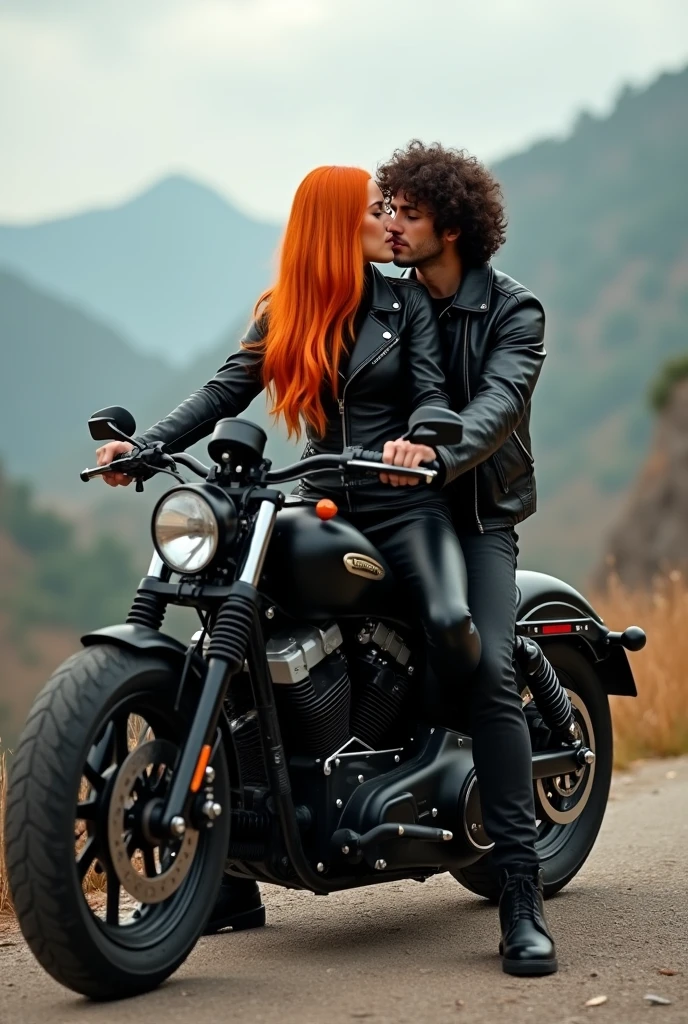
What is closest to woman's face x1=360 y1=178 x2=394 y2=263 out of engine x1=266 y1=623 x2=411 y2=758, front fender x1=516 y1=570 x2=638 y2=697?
engine x1=266 y1=623 x2=411 y2=758

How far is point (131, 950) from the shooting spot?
3629 millimetres

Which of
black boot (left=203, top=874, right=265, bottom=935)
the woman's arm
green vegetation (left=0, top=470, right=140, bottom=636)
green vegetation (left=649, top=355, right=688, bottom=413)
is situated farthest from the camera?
green vegetation (left=0, top=470, right=140, bottom=636)

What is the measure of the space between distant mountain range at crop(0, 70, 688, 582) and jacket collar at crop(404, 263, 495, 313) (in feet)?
318

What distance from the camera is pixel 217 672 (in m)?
3.70

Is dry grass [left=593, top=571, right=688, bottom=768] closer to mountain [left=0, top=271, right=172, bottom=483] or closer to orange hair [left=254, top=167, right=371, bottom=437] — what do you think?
orange hair [left=254, top=167, right=371, bottom=437]

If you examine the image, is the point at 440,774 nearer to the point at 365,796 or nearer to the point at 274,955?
the point at 365,796

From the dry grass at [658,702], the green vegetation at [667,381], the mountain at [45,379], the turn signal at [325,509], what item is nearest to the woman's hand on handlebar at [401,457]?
the turn signal at [325,509]

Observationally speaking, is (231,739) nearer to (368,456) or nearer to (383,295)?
(368,456)

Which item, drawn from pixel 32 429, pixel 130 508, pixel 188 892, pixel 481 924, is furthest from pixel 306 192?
pixel 32 429

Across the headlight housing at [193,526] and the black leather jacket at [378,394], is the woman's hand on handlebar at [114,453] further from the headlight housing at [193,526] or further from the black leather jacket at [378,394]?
the headlight housing at [193,526]

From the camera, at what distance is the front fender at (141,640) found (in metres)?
3.67

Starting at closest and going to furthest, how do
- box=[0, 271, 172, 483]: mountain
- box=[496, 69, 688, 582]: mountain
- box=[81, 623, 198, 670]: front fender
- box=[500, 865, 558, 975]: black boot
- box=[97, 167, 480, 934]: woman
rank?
1. box=[81, 623, 198, 670]: front fender
2. box=[500, 865, 558, 975]: black boot
3. box=[97, 167, 480, 934]: woman
4. box=[496, 69, 688, 582]: mountain
5. box=[0, 271, 172, 483]: mountain

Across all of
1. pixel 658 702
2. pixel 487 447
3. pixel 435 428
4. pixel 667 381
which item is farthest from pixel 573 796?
pixel 667 381

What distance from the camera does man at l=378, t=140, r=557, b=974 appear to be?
165 inches
